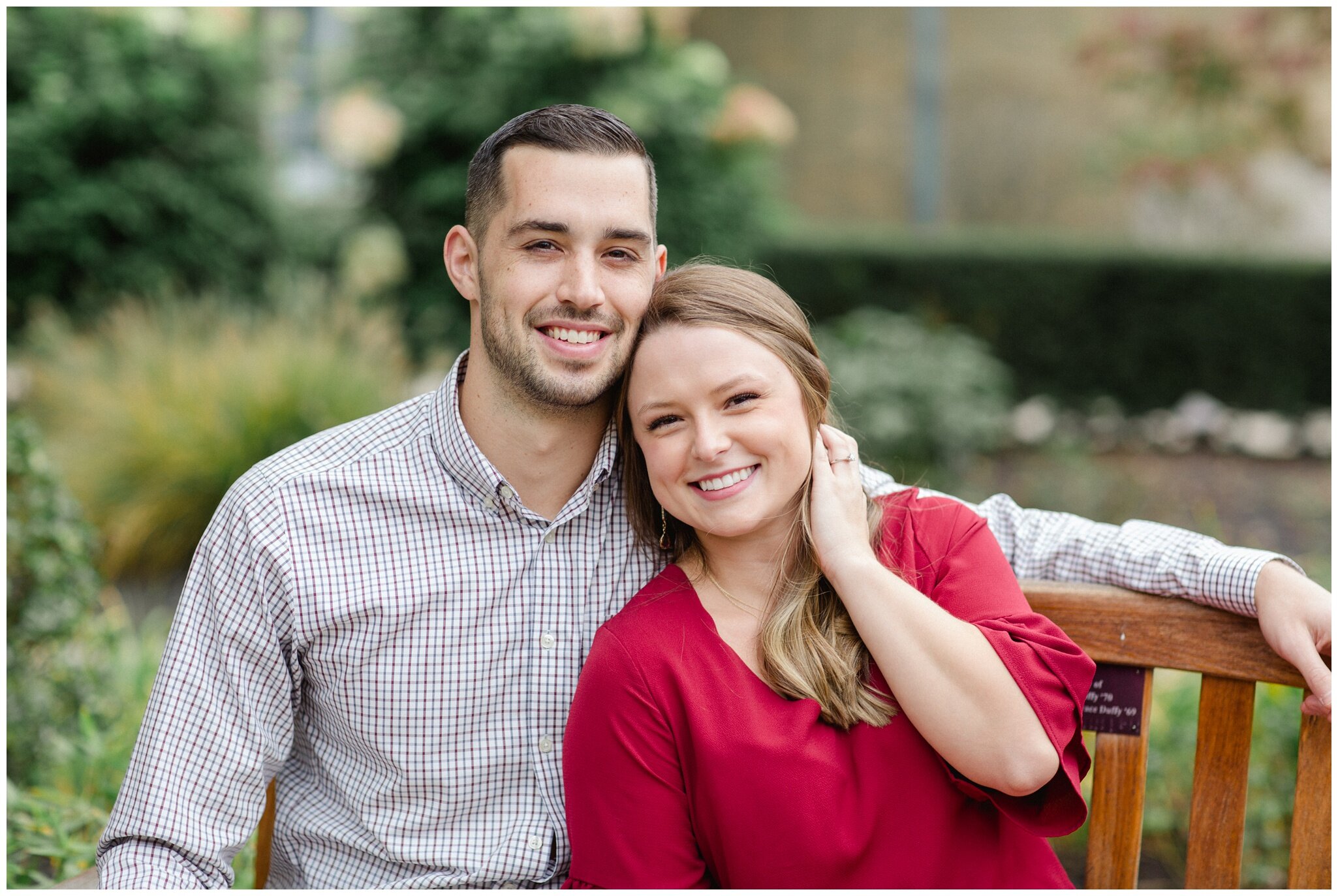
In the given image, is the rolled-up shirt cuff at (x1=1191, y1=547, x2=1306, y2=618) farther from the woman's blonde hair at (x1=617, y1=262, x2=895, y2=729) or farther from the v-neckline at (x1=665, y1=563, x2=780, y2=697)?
the v-neckline at (x1=665, y1=563, x2=780, y2=697)

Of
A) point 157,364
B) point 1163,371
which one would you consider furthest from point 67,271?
point 1163,371

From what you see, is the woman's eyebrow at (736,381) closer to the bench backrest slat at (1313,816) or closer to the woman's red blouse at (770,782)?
the woman's red blouse at (770,782)

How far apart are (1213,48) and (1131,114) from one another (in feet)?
14.5

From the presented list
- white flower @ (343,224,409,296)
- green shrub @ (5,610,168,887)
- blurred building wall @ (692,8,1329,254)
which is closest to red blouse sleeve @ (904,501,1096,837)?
green shrub @ (5,610,168,887)

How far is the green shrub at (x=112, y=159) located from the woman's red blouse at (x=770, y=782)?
19.5 feet

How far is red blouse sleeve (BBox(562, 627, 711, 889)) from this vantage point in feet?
6.31

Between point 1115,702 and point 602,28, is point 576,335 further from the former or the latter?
point 602,28

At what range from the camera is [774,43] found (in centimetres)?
1396

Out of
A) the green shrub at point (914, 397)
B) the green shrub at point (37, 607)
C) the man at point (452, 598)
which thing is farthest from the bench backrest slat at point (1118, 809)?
the green shrub at point (914, 397)

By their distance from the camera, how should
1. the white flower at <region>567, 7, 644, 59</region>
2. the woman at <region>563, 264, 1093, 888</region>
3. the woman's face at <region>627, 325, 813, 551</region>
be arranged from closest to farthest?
the woman at <region>563, 264, 1093, 888</region>, the woman's face at <region>627, 325, 813, 551</region>, the white flower at <region>567, 7, 644, 59</region>

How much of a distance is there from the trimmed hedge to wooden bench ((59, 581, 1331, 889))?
683cm

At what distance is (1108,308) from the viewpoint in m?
9.33

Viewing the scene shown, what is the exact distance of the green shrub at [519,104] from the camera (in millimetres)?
7848

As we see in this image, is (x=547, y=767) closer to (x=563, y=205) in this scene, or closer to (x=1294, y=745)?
(x=563, y=205)
